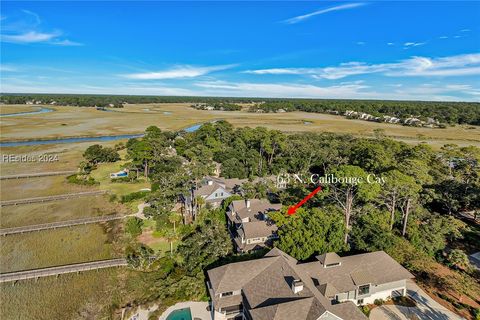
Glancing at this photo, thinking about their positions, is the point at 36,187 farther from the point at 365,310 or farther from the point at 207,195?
the point at 365,310

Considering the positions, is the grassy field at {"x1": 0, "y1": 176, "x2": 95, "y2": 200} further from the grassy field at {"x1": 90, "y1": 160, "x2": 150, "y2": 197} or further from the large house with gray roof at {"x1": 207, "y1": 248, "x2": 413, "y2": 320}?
the large house with gray roof at {"x1": 207, "y1": 248, "x2": 413, "y2": 320}

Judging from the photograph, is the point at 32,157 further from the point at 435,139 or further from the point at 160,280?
the point at 435,139

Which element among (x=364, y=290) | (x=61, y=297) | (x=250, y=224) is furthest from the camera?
(x=250, y=224)

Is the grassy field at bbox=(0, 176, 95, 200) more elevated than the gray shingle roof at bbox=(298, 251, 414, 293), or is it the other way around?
the gray shingle roof at bbox=(298, 251, 414, 293)

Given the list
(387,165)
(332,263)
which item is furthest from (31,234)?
(387,165)

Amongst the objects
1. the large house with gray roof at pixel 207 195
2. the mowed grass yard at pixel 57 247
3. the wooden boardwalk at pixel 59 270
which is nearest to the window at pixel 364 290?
the wooden boardwalk at pixel 59 270

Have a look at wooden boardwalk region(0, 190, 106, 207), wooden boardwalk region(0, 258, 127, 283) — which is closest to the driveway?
wooden boardwalk region(0, 258, 127, 283)

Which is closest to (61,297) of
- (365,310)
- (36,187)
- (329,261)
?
(329,261)
